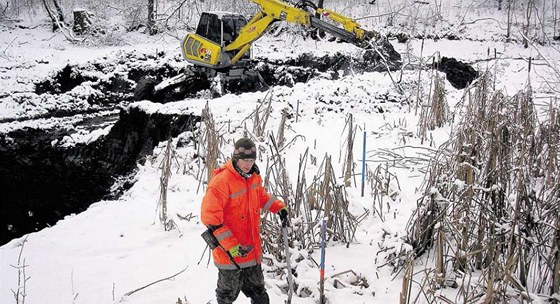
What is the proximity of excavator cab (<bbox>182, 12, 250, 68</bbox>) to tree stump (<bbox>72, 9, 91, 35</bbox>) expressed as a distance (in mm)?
7798

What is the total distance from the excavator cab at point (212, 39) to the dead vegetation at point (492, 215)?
8.03 m

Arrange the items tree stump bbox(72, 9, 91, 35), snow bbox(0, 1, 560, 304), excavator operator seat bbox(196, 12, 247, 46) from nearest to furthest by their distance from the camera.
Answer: snow bbox(0, 1, 560, 304) < excavator operator seat bbox(196, 12, 247, 46) < tree stump bbox(72, 9, 91, 35)

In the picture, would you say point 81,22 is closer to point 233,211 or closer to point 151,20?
point 151,20

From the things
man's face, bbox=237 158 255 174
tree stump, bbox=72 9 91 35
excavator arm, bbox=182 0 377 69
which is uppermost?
tree stump, bbox=72 9 91 35

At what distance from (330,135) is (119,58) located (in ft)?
32.1

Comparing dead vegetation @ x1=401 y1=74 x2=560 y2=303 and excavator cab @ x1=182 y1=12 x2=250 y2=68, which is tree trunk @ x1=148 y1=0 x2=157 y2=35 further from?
dead vegetation @ x1=401 y1=74 x2=560 y2=303

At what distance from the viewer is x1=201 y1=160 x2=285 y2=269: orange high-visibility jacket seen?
286cm

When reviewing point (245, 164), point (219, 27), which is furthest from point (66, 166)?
point (245, 164)

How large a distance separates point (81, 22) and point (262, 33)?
9.88 metres

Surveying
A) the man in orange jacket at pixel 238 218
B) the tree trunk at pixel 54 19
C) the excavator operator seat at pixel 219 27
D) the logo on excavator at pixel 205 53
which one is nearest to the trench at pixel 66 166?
the logo on excavator at pixel 205 53

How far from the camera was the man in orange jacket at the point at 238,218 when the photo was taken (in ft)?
9.44

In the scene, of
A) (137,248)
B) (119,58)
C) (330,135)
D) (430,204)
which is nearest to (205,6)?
(119,58)

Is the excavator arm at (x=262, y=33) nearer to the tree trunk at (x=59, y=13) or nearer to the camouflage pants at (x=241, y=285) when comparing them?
the camouflage pants at (x=241, y=285)

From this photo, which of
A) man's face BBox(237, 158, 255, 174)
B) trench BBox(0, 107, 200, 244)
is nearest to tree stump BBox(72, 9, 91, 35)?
trench BBox(0, 107, 200, 244)
